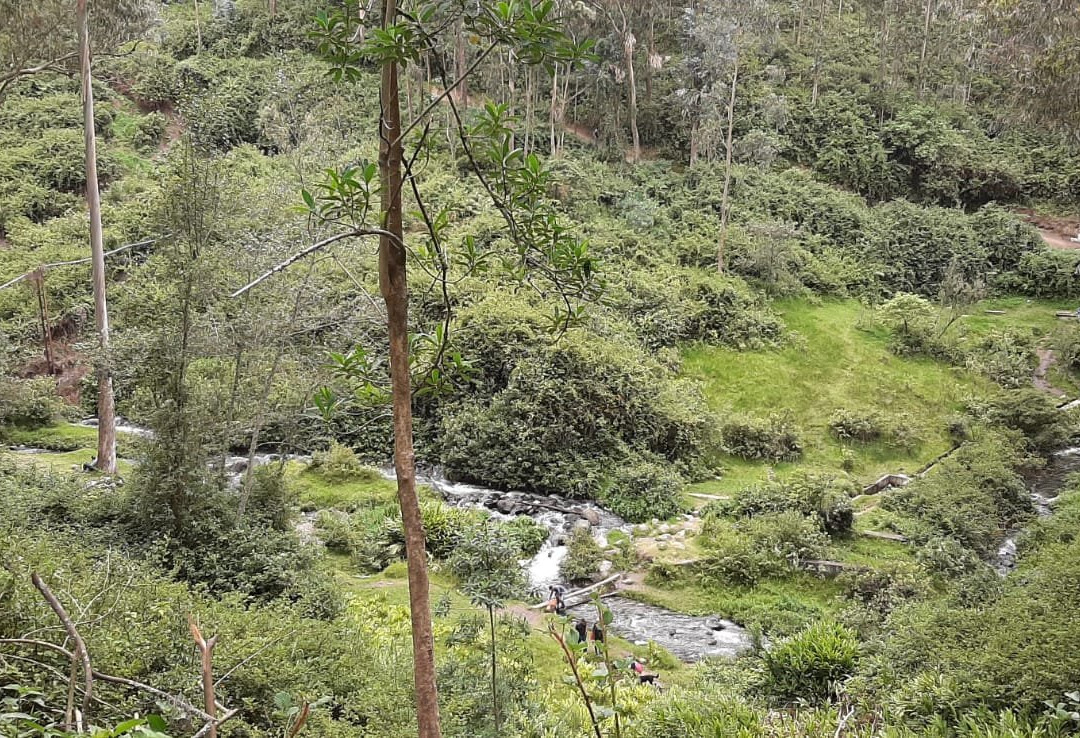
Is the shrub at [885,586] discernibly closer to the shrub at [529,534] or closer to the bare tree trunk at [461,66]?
the shrub at [529,534]

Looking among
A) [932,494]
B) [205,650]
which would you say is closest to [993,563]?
[932,494]

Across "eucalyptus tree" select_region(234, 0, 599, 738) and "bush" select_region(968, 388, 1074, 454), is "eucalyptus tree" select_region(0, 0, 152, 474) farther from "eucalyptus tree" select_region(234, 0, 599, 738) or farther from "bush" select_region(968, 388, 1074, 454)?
"bush" select_region(968, 388, 1074, 454)

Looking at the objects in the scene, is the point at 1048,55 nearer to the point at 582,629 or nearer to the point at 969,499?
the point at 969,499

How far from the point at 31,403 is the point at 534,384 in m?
11.3

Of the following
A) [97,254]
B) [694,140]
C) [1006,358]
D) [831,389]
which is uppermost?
[694,140]

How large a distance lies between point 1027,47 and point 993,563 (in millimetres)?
10840

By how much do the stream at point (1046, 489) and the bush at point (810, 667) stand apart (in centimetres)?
545

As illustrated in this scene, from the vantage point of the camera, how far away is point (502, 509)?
14406mm

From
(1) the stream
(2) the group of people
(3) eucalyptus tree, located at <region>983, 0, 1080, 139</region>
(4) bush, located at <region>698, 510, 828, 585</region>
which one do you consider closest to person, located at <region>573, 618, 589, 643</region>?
(2) the group of people

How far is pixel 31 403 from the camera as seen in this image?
1569 cm

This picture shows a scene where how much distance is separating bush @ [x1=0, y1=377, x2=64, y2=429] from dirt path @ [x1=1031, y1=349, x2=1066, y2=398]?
24.7 metres

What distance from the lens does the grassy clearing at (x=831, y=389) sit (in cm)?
1655

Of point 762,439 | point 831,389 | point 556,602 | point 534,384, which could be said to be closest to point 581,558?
point 556,602

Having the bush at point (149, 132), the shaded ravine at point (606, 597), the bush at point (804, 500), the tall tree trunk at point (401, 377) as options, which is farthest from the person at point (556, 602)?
the bush at point (149, 132)
